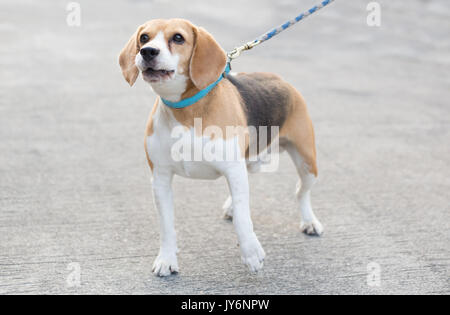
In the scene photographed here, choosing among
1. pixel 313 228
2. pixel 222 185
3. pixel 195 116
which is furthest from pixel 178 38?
pixel 222 185

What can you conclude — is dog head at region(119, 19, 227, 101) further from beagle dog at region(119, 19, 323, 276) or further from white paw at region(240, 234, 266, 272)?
white paw at region(240, 234, 266, 272)

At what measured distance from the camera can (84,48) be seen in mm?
9852

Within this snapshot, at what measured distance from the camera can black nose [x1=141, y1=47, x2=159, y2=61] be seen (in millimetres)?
3027

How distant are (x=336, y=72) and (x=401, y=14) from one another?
546cm

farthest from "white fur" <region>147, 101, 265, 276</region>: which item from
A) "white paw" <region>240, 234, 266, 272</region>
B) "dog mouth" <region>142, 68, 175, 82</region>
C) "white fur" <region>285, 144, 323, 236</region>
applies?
"white fur" <region>285, 144, 323, 236</region>

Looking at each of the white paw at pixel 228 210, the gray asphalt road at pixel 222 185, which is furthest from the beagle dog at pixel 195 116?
the white paw at pixel 228 210

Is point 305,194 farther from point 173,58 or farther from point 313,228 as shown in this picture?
point 173,58

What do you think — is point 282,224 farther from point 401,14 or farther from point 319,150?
point 401,14

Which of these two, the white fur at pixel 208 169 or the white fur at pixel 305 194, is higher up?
the white fur at pixel 208 169

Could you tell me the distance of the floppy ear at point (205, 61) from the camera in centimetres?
322

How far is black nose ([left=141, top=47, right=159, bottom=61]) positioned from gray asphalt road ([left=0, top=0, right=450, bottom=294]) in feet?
4.57

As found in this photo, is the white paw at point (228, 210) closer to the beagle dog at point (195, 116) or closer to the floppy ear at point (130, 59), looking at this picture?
the beagle dog at point (195, 116)

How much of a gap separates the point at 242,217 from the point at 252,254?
0.22 m

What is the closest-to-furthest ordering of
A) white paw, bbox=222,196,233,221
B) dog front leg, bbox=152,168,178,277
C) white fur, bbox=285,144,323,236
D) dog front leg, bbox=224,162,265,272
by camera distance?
dog front leg, bbox=224,162,265,272
dog front leg, bbox=152,168,178,277
white fur, bbox=285,144,323,236
white paw, bbox=222,196,233,221
